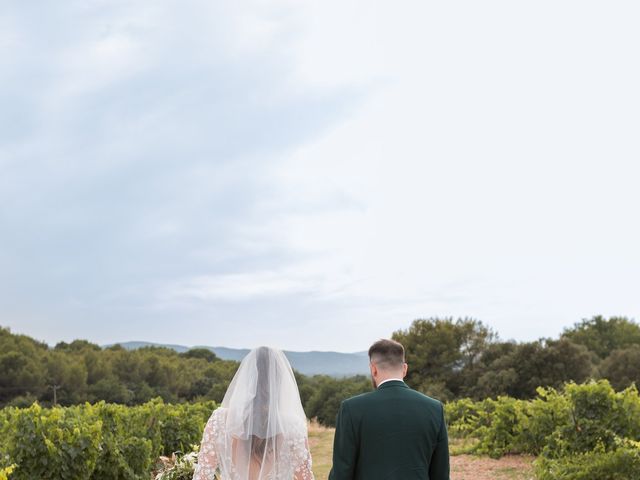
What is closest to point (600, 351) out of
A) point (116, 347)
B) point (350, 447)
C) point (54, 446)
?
point (116, 347)

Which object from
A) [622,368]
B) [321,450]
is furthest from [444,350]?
[321,450]

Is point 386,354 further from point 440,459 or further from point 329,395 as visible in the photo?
point 329,395

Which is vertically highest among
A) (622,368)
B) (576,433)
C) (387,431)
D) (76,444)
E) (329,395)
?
(387,431)

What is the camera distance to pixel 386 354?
12.5ft

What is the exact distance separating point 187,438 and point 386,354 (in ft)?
33.0

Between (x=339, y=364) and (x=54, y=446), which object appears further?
(x=339, y=364)

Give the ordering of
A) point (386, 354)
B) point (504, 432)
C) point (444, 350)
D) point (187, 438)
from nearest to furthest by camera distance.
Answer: point (386, 354) < point (187, 438) < point (504, 432) < point (444, 350)

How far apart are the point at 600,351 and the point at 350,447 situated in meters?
45.3

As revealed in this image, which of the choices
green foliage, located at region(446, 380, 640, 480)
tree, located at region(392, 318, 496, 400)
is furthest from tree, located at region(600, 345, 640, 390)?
green foliage, located at region(446, 380, 640, 480)

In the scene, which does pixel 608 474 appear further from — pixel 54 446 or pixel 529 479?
pixel 54 446

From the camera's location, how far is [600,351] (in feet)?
146

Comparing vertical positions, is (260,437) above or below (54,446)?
above

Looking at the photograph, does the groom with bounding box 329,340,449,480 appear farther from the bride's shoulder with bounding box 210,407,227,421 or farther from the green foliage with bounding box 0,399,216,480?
the green foliage with bounding box 0,399,216,480

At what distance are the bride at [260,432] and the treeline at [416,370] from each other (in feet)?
97.2
